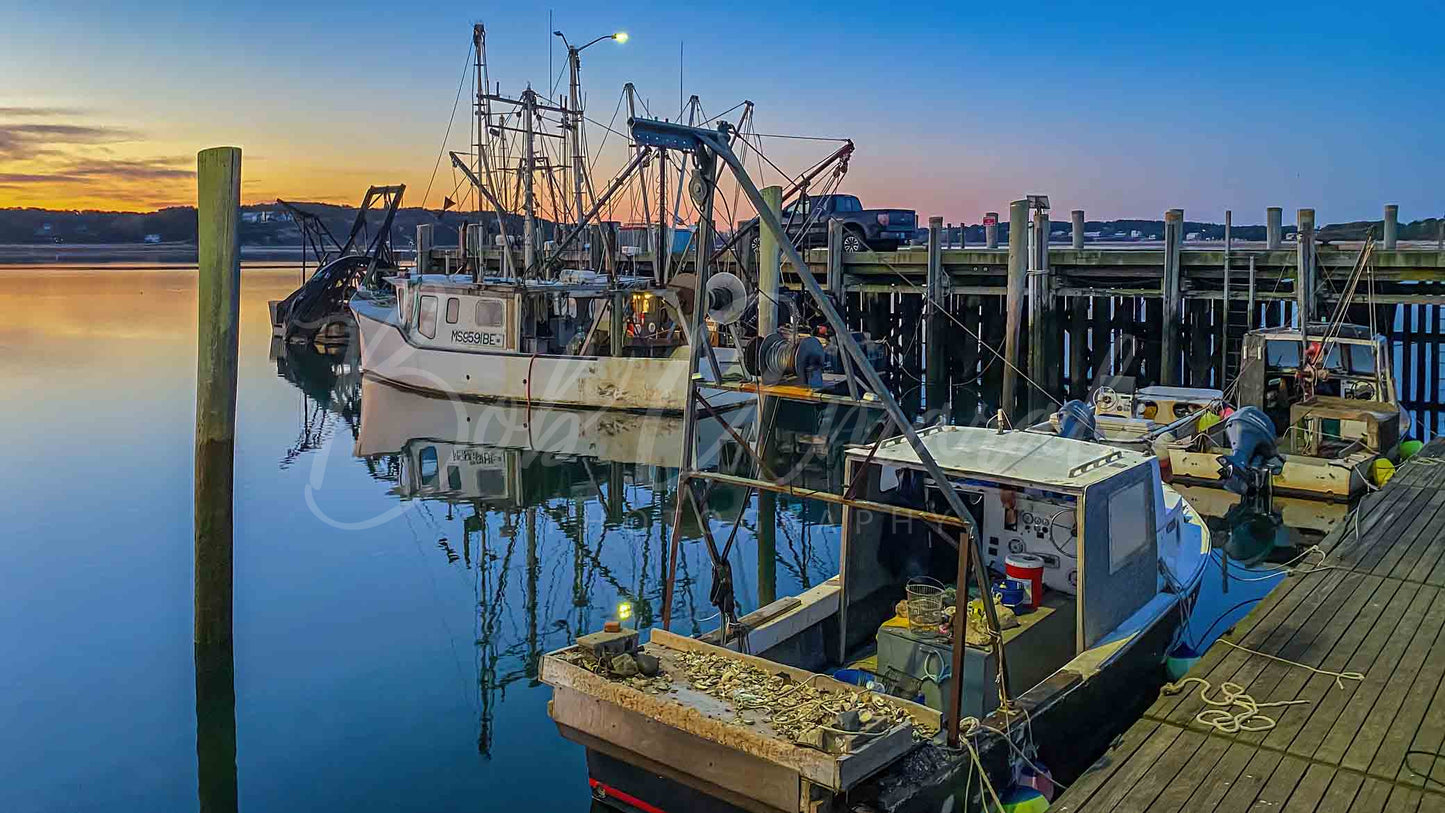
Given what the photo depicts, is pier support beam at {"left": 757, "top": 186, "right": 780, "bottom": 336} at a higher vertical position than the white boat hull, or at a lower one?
higher

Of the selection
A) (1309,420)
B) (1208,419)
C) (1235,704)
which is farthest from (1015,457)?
(1208,419)

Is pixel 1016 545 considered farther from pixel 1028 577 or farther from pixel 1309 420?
pixel 1309 420

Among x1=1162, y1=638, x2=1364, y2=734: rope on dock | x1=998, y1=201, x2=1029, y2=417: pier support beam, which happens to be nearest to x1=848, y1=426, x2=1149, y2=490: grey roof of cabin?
x1=1162, y1=638, x2=1364, y2=734: rope on dock

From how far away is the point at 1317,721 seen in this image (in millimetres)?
5902

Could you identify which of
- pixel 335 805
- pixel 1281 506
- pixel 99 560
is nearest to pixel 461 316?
pixel 99 560

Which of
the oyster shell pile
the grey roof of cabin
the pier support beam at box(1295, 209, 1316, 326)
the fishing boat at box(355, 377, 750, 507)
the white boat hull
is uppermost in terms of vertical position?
the pier support beam at box(1295, 209, 1316, 326)

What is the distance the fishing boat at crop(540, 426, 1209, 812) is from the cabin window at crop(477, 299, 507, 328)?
54.2ft

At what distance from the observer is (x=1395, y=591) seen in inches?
317

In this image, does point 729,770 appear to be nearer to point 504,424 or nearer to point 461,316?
point 504,424

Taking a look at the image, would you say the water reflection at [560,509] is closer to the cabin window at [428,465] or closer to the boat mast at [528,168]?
the cabin window at [428,465]

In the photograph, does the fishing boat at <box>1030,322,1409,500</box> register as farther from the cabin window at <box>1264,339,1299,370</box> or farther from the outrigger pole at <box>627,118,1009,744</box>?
the outrigger pole at <box>627,118,1009,744</box>

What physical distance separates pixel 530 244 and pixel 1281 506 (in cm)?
1707

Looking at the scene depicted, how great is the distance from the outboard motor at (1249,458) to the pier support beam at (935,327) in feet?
29.2

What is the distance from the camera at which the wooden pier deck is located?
16.9 feet
